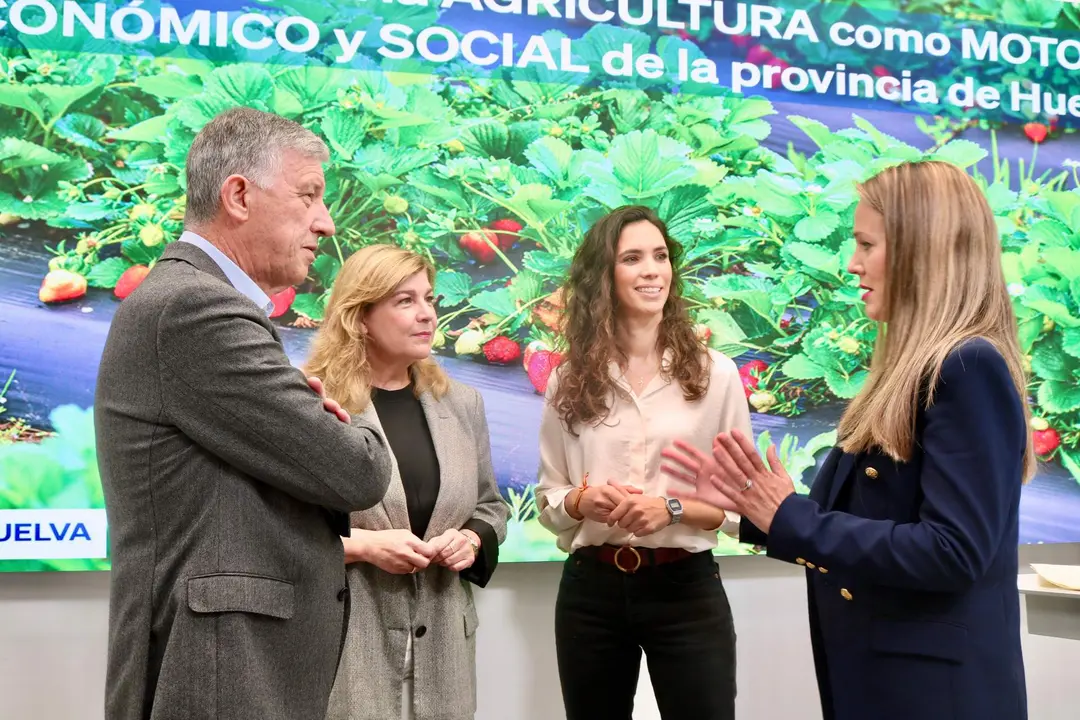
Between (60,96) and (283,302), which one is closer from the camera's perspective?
(60,96)

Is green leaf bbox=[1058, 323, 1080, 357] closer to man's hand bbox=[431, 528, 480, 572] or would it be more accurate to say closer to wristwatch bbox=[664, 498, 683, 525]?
wristwatch bbox=[664, 498, 683, 525]

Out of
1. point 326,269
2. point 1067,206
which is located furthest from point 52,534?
point 1067,206

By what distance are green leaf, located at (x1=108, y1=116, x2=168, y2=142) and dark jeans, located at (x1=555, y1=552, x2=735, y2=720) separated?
1780 mm

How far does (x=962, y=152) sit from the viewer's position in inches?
139

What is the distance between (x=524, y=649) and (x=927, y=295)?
195 centimetres

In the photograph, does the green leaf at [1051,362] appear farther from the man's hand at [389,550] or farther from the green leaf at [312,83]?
the green leaf at [312,83]

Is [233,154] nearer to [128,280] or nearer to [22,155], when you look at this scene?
[128,280]

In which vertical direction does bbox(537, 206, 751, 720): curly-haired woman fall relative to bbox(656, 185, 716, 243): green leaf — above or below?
below

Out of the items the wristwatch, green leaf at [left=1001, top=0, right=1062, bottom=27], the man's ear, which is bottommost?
the wristwatch

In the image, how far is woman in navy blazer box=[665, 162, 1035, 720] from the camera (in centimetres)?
151

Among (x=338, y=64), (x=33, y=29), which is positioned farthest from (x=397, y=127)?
(x=33, y=29)

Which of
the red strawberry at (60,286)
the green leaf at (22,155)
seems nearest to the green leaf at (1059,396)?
the red strawberry at (60,286)

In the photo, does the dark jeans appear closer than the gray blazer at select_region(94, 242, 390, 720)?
No

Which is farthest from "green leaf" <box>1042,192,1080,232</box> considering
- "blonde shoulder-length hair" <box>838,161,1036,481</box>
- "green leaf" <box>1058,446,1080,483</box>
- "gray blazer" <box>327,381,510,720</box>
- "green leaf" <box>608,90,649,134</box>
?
"gray blazer" <box>327,381,510,720</box>
